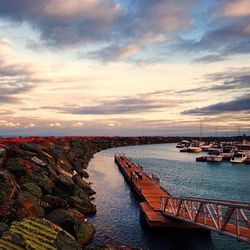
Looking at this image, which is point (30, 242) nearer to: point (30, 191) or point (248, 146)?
point (30, 191)

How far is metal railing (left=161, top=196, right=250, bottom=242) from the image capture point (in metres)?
17.4

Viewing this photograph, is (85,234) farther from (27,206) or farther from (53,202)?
(27,206)

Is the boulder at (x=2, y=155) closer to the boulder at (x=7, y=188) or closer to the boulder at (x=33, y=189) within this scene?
the boulder at (x=33, y=189)

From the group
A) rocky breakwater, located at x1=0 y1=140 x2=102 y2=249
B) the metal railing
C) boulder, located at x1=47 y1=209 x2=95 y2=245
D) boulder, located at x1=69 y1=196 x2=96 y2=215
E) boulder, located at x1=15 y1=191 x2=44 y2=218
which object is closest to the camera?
the metal railing

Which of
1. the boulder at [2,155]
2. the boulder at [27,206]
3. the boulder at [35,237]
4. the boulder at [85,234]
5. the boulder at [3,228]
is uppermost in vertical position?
the boulder at [2,155]

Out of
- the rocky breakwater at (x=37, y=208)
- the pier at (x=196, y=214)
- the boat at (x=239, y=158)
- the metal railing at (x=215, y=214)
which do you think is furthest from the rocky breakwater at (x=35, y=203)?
the boat at (x=239, y=158)

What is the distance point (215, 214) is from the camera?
23.7 m

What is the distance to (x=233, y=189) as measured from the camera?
4903 cm

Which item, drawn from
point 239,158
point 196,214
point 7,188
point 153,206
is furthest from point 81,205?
point 239,158

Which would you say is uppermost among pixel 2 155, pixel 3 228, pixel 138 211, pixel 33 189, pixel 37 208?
pixel 2 155

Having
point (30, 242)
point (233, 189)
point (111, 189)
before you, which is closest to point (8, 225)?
point (30, 242)

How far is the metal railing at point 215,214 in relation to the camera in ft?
57.1

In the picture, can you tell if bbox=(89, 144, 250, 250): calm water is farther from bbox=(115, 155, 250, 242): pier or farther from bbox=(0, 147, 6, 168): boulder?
bbox=(0, 147, 6, 168): boulder

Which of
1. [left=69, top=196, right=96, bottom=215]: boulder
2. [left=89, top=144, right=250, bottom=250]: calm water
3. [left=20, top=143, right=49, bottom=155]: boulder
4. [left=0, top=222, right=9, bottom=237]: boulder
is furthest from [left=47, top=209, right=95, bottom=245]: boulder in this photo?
[left=20, top=143, right=49, bottom=155]: boulder
